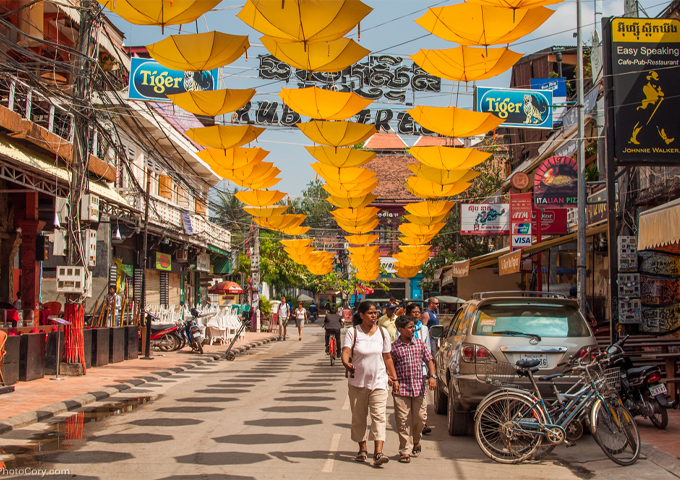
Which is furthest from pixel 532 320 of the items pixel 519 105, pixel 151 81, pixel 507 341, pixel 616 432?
pixel 151 81

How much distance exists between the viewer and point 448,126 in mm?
11344

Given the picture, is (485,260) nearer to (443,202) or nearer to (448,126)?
(443,202)

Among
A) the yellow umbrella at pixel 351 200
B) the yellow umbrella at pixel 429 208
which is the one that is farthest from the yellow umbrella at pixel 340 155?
the yellow umbrella at pixel 429 208

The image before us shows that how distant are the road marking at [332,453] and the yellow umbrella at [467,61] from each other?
5.91 meters

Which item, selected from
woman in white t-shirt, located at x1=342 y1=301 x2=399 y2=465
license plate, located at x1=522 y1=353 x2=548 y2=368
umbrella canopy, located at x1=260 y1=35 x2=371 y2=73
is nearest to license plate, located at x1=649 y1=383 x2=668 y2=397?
license plate, located at x1=522 y1=353 x2=548 y2=368

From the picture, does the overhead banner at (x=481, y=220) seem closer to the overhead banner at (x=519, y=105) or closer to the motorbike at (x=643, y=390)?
the overhead banner at (x=519, y=105)

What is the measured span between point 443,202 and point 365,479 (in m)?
12.7

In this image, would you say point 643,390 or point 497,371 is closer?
point 497,371

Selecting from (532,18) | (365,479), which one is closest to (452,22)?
(532,18)

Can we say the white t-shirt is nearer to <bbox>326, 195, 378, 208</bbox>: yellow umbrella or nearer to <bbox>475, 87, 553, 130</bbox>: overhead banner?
<bbox>326, 195, 378, 208</bbox>: yellow umbrella

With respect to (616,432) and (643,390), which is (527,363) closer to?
(616,432)

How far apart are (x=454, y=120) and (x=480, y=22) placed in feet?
7.68

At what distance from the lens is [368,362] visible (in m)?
6.84

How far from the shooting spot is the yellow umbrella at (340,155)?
1341cm
